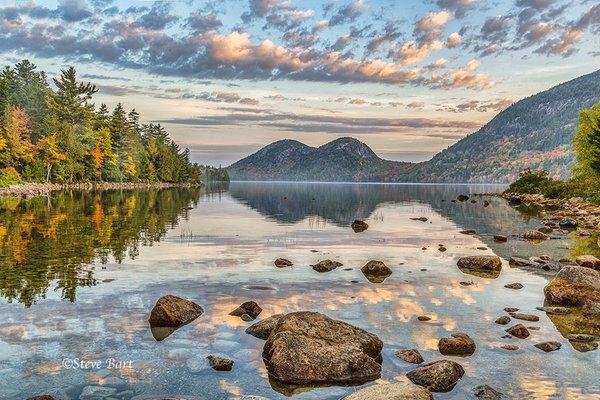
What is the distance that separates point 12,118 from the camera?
88.0 metres

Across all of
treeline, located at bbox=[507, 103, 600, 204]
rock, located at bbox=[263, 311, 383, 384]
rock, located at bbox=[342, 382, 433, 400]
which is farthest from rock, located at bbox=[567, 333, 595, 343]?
treeline, located at bbox=[507, 103, 600, 204]

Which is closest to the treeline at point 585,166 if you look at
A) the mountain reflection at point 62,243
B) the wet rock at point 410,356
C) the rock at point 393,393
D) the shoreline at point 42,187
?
the mountain reflection at point 62,243

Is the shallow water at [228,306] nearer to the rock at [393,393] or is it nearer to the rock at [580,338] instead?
the rock at [580,338]

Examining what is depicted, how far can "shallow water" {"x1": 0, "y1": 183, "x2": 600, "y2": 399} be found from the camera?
34.8ft

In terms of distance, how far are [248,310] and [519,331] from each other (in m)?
7.77

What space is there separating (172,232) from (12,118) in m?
67.3

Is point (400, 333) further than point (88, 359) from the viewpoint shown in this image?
Yes

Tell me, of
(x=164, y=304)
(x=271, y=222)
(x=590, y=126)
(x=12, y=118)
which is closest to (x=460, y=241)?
(x=271, y=222)

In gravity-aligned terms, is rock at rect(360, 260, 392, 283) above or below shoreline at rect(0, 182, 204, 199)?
below

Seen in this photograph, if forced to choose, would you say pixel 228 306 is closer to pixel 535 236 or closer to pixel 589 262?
pixel 589 262

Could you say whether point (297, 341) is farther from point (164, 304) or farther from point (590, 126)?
point (590, 126)

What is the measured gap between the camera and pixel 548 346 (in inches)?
500

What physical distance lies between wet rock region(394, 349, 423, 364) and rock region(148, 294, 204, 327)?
20.1ft

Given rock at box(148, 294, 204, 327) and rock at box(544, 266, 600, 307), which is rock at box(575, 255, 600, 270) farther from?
rock at box(148, 294, 204, 327)
